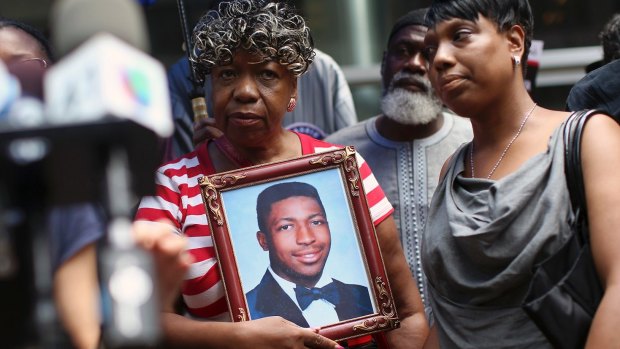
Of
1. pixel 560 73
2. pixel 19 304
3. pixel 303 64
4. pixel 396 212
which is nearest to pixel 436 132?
pixel 396 212

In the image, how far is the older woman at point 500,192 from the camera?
2.30 m

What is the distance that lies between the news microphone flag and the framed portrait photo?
53.6 inches

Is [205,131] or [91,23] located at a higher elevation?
[91,23]

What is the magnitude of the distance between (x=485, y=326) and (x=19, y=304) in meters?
1.35

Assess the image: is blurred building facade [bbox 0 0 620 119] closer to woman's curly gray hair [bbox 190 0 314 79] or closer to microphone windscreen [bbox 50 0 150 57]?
woman's curly gray hair [bbox 190 0 314 79]

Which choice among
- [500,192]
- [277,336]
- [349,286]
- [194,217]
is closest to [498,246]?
[500,192]

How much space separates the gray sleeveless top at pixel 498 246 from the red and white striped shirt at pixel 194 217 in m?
0.41

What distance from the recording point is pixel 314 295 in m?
2.73

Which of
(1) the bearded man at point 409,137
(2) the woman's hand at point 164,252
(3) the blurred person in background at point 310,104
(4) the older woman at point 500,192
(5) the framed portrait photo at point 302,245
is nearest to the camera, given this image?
(2) the woman's hand at point 164,252

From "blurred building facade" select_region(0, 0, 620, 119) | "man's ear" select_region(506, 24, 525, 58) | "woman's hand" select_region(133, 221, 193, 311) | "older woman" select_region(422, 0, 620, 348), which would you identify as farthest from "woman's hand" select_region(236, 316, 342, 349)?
"blurred building facade" select_region(0, 0, 620, 119)

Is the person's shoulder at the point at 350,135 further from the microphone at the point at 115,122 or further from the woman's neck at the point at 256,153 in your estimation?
the microphone at the point at 115,122

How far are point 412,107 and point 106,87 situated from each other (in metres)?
2.81

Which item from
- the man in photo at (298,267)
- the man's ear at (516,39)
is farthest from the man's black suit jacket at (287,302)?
the man's ear at (516,39)

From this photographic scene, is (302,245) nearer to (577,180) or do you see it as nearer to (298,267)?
(298,267)
